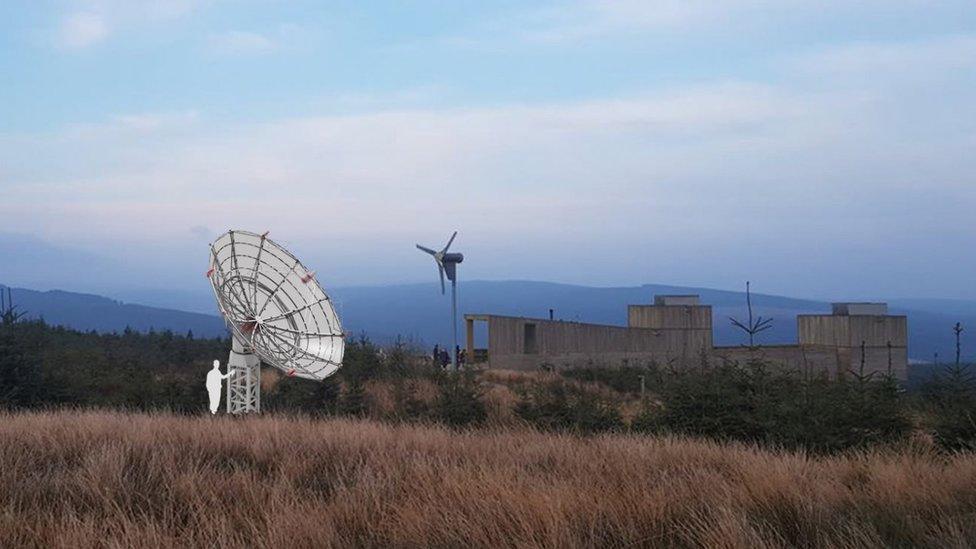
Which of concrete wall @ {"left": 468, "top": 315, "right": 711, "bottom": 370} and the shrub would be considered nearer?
the shrub

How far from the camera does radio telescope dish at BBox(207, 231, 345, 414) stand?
61.8ft

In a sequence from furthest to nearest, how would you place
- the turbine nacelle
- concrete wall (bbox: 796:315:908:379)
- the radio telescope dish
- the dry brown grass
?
concrete wall (bbox: 796:315:908:379) → the turbine nacelle → the radio telescope dish → the dry brown grass

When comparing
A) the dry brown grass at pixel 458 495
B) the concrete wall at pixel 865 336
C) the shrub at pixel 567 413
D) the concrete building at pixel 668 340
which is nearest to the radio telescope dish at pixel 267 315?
the shrub at pixel 567 413

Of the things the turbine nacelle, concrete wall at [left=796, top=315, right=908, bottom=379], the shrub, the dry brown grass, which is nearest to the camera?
the dry brown grass

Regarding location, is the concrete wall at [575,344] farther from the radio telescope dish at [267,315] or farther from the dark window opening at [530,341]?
the radio telescope dish at [267,315]

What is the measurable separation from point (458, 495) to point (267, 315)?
43.5 feet

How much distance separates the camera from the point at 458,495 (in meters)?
7.57

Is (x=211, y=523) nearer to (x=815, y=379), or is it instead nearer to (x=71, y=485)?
(x=71, y=485)

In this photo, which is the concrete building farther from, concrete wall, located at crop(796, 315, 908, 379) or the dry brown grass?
the dry brown grass

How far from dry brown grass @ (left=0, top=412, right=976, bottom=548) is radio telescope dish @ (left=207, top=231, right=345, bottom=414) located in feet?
24.6

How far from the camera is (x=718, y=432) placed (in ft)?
49.7

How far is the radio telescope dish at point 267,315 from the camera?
61.8 ft

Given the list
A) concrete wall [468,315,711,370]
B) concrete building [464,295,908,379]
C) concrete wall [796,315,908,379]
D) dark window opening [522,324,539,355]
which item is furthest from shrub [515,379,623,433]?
concrete wall [796,315,908,379]

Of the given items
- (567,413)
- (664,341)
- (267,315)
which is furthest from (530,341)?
(567,413)
